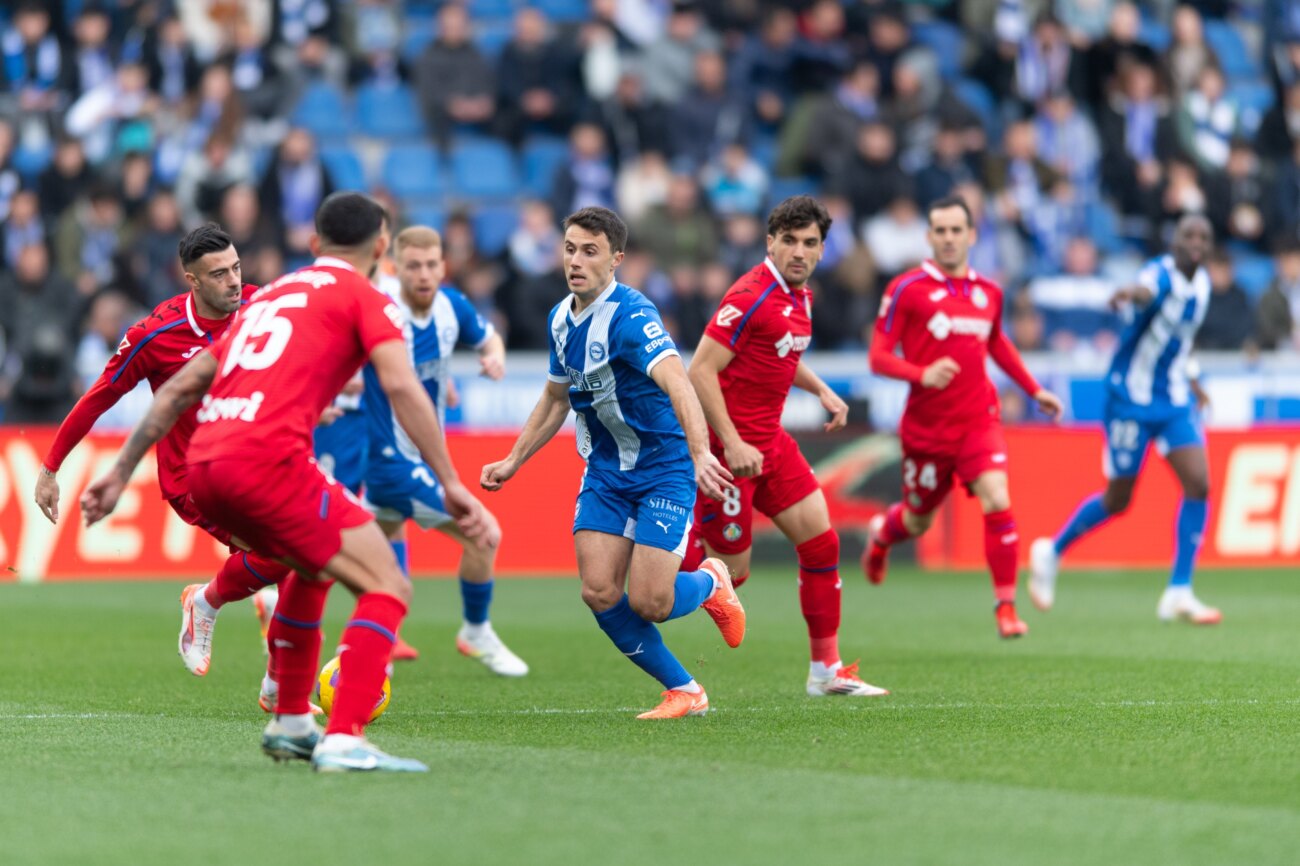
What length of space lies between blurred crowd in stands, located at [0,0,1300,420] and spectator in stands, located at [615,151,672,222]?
0.04m

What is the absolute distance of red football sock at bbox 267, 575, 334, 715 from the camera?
725cm

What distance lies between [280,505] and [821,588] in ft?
12.7

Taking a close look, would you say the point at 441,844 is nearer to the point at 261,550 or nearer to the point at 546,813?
the point at 546,813

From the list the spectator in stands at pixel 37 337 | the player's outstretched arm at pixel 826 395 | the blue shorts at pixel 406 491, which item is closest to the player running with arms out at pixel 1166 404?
the player's outstretched arm at pixel 826 395

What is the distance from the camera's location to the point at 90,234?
20.2 meters

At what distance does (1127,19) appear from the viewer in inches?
973

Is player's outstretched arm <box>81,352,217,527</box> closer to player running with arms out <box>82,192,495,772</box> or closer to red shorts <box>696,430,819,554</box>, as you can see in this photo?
player running with arms out <box>82,192,495,772</box>

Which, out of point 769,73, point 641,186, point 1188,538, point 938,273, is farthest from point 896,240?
point 938,273

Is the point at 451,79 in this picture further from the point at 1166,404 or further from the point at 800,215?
the point at 800,215

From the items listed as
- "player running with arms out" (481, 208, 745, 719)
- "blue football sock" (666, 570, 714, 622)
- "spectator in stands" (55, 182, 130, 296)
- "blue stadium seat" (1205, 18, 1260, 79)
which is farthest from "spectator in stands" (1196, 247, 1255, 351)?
A: "player running with arms out" (481, 208, 745, 719)

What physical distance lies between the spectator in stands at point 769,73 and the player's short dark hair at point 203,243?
48.9ft

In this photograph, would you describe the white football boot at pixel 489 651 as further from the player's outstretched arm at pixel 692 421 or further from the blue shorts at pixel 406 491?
the player's outstretched arm at pixel 692 421

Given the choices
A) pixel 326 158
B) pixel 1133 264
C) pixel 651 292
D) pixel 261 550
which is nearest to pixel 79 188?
pixel 326 158

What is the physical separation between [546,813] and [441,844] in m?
0.56
